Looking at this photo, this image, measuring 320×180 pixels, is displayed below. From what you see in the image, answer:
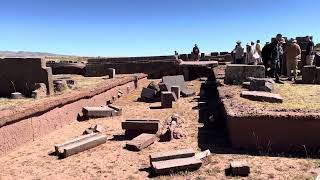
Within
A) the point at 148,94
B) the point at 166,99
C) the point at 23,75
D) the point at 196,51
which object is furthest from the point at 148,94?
the point at 196,51

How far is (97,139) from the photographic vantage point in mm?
9164

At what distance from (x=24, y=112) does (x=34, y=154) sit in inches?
46.1

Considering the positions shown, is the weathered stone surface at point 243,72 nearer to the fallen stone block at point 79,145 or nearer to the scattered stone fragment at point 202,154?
the fallen stone block at point 79,145

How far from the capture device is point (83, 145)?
8.77 metres

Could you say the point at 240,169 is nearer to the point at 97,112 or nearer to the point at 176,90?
the point at 97,112

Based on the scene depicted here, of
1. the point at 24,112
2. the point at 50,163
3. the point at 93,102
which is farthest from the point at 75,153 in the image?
the point at 93,102

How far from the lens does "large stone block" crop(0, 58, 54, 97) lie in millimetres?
13297

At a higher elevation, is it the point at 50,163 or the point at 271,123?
the point at 271,123

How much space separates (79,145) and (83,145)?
11 centimetres

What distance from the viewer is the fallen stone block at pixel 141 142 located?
340 inches

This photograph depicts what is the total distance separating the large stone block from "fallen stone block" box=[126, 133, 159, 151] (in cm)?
519

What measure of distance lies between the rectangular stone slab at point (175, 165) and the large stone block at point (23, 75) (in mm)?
6964

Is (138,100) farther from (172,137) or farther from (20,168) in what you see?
(20,168)

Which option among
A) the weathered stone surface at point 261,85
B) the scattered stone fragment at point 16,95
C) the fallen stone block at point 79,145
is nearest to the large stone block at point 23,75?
the scattered stone fragment at point 16,95
